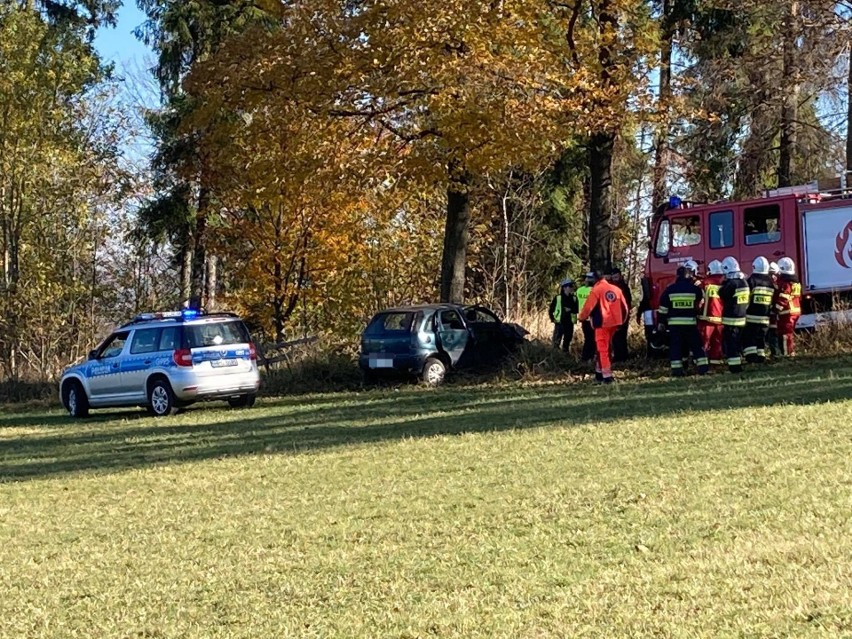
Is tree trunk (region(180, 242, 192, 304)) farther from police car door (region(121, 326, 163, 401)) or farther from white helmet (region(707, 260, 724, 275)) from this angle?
white helmet (region(707, 260, 724, 275))

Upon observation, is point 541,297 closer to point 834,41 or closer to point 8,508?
point 834,41

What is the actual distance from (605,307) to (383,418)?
162 inches

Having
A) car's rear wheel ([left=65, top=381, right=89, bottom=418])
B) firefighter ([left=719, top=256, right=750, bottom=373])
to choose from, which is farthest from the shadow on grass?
car's rear wheel ([left=65, top=381, right=89, bottom=418])

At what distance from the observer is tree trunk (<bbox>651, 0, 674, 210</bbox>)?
22.2m

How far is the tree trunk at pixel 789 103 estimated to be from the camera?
2608cm

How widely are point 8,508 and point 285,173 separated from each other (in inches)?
546

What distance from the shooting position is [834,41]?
83.0ft

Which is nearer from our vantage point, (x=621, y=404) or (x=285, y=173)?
Answer: (x=621, y=404)

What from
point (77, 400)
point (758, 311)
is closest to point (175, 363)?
point (77, 400)

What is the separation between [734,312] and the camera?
1720 centimetres

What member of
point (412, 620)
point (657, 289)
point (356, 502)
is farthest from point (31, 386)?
point (412, 620)

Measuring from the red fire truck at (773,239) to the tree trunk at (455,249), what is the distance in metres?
4.85

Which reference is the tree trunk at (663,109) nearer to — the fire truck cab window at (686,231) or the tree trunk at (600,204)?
the tree trunk at (600,204)

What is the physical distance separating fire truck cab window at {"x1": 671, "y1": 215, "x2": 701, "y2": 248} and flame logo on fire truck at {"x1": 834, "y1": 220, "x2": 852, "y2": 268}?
252 centimetres
